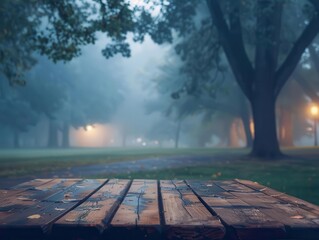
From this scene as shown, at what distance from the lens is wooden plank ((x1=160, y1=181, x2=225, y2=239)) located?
209cm

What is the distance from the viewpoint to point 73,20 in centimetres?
1155

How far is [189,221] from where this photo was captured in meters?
2.22

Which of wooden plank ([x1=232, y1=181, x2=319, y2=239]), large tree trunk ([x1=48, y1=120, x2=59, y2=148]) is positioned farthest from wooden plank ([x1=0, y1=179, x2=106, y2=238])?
large tree trunk ([x1=48, y1=120, x2=59, y2=148])

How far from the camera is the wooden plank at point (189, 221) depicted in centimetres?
209

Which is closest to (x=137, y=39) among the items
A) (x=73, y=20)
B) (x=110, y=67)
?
(x=73, y=20)

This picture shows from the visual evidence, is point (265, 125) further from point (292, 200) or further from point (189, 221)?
point (189, 221)

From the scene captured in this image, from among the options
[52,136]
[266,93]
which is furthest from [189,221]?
[52,136]

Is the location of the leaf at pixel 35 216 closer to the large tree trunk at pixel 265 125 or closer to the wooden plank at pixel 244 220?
the wooden plank at pixel 244 220

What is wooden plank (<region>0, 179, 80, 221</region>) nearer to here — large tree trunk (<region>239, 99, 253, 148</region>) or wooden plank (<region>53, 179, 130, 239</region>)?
wooden plank (<region>53, 179, 130, 239</region>)

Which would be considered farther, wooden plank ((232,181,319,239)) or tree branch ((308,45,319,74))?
tree branch ((308,45,319,74))

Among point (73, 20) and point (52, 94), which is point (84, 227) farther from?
point (52, 94)

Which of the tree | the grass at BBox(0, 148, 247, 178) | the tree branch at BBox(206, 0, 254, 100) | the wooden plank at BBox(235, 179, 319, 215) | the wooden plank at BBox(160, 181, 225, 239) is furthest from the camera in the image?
the tree branch at BBox(206, 0, 254, 100)

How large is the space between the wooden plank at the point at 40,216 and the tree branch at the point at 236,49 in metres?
15.3

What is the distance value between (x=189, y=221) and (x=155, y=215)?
256 millimetres
